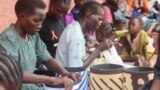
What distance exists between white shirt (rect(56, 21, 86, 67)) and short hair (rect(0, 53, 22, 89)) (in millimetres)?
1671

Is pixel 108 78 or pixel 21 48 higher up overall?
pixel 21 48

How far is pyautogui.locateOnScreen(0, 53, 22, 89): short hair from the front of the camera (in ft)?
4.79

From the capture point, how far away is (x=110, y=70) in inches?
112

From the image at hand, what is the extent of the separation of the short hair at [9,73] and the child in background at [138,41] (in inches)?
148

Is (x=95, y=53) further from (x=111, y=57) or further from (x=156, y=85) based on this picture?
(x=156, y=85)

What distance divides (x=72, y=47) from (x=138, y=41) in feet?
8.43

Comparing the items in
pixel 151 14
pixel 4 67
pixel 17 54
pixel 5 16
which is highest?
pixel 4 67

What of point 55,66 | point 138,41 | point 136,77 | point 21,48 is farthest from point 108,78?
point 138,41

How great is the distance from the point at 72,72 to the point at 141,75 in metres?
0.48

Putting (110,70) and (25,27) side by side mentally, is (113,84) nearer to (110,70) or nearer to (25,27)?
(110,70)

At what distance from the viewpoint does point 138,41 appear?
5664mm

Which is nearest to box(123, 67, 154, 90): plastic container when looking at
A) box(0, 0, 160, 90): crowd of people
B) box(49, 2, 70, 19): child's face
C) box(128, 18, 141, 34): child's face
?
box(0, 0, 160, 90): crowd of people

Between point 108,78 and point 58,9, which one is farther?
point 58,9

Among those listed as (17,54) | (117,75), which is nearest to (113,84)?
(117,75)
